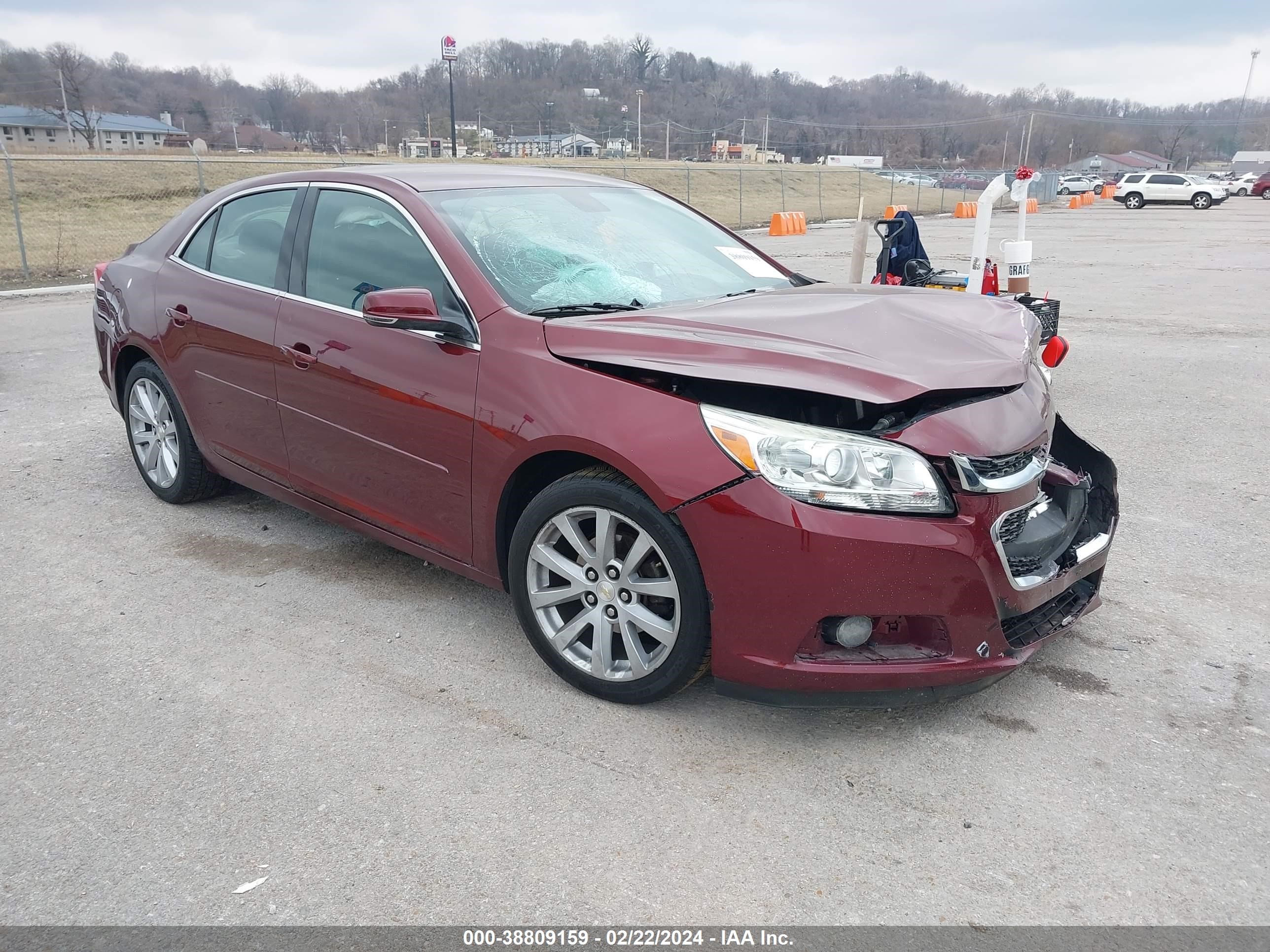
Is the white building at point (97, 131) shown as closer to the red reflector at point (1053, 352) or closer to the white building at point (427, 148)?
the white building at point (427, 148)

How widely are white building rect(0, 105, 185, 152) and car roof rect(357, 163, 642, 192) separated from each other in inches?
3490

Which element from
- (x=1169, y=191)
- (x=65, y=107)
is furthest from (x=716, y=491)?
(x=65, y=107)

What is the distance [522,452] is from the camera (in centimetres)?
311

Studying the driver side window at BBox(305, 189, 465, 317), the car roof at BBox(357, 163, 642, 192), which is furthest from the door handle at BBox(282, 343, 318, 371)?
the car roof at BBox(357, 163, 642, 192)

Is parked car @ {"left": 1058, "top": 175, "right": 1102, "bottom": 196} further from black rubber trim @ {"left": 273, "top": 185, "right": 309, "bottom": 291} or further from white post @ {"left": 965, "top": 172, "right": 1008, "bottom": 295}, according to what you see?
black rubber trim @ {"left": 273, "top": 185, "right": 309, "bottom": 291}

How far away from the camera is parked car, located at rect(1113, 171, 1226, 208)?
4494 centimetres

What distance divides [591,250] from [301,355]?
4.01 ft

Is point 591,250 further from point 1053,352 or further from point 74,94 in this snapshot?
point 74,94

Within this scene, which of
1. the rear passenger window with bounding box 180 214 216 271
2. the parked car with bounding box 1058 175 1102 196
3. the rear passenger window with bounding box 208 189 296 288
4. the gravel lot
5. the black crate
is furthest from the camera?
the parked car with bounding box 1058 175 1102 196

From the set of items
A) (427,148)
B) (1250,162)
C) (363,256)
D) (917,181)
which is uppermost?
(1250,162)

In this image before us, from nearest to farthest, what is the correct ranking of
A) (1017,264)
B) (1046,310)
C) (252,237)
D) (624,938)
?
1. (624,938)
2. (252,237)
3. (1046,310)
4. (1017,264)

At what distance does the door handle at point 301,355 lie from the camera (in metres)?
3.82

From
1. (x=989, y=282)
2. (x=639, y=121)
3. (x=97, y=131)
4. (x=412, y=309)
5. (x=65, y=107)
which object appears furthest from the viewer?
(x=639, y=121)

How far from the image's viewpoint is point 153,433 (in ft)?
16.5
